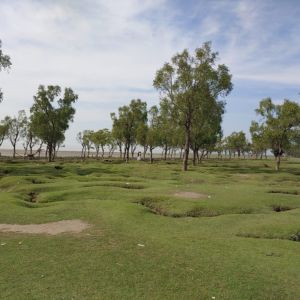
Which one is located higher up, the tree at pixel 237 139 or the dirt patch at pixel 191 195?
the tree at pixel 237 139

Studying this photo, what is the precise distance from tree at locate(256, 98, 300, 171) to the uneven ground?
40.1 metres

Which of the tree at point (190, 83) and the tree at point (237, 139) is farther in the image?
the tree at point (237, 139)

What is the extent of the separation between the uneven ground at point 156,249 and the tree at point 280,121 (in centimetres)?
4015

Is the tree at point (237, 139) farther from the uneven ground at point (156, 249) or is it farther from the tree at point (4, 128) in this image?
the uneven ground at point (156, 249)

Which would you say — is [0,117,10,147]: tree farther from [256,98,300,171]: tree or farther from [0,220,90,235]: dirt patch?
[0,220,90,235]: dirt patch

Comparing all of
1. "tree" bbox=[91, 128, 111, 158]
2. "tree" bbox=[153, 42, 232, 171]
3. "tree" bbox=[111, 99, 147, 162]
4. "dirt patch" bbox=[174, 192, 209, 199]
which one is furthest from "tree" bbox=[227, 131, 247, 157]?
"dirt patch" bbox=[174, 192, 209, 199]

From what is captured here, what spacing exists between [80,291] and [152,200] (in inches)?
589

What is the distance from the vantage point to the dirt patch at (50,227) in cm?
1738

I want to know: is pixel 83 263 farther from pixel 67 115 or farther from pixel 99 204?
pixel 67 115

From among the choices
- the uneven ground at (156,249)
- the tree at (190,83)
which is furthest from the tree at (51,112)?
the uneven ground at (156,249)

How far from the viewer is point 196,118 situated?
6047 centimetres

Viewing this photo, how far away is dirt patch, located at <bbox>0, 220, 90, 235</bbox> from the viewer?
57.0 ft

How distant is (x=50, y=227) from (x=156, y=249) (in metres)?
5.93

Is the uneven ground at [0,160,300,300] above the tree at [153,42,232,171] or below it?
below
